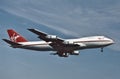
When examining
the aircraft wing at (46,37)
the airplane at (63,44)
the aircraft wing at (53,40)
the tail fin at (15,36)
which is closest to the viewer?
the aircraft wing at (46,37)

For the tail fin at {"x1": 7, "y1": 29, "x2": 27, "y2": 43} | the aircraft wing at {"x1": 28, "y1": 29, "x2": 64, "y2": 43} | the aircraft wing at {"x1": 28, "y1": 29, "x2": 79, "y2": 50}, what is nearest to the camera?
the aircraft wing at {"x1": 28, "y1": 29, "x2": 64, "y2": 43}

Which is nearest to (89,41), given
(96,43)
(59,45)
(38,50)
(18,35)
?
(96,43)

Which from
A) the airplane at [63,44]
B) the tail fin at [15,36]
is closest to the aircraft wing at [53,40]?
the airplane at [63,44]

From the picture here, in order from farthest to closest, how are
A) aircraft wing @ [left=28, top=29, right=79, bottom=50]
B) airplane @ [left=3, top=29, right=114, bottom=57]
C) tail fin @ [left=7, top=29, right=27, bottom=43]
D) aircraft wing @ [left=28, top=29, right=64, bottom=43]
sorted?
1. tail fin @ [left=7, top=29, right=27, bottom=43]
2. airplane @ [left=3, top=29, right=114, bottom=57]
3. aircraft wing @ [left=28, top=29, right=79, bottom=50]
4. aircraft wing @ [left=28, top=29, right=64, bottom=43]

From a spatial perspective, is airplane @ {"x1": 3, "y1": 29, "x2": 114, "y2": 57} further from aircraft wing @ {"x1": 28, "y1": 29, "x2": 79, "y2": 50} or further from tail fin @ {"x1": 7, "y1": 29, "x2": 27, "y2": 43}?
tail fin @ {"x1": 7, "y1": 29, "x2": 27, "y2": 43}

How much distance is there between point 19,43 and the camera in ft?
442

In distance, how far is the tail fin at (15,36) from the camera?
144125mm

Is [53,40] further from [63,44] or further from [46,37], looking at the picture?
[63,44]

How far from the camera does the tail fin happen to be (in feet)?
473

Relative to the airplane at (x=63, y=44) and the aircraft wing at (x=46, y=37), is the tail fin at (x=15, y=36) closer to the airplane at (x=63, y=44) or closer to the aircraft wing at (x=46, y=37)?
the airplane at (x=63, y=44)

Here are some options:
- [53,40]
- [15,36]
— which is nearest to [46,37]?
[53,40]

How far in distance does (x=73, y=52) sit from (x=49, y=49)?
9.62m

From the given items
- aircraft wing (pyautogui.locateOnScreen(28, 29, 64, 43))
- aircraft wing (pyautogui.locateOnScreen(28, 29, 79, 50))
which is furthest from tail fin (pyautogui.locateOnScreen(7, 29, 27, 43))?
aircraft wing (pyautogui.locateOnScreen(28, 29, 64, 43))

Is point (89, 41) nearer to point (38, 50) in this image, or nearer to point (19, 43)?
point (38, 50)
